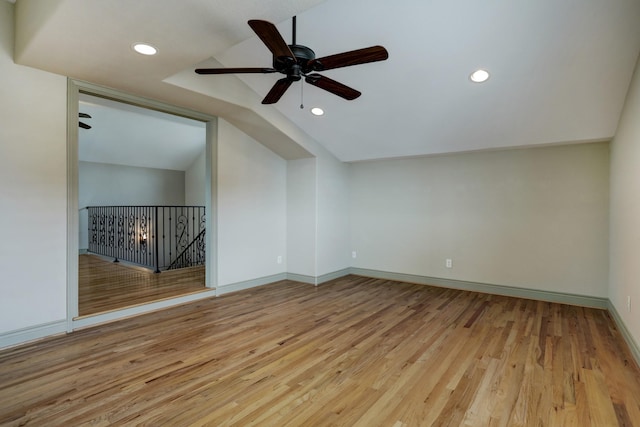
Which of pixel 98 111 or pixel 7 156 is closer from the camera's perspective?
pixel 7 156

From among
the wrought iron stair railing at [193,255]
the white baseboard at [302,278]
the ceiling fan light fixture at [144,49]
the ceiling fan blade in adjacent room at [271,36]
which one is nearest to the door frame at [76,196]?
the ceiling fan light fixture at [144,49]

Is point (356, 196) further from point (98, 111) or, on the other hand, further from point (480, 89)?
point (98, 111)

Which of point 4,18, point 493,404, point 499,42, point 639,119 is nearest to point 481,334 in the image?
point 493,404

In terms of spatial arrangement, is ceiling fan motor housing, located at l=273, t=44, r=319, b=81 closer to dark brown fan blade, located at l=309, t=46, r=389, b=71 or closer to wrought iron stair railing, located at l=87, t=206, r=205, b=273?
dark brown fan blade, located at l=309, t=46, r=389, b=71

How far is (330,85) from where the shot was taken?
2.80 m

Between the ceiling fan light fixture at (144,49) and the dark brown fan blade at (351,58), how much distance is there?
1300 mm

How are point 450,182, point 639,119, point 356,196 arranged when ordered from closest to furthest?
point 639,119 → point 450,182 → point 356,196

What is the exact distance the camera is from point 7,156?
2838 millimetres

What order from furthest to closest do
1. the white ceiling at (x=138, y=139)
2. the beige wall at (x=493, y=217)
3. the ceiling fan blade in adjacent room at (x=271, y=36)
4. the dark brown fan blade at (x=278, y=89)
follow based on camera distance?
the white ceiling at (x=138, y=139), the beige wall at (x=493, y=217), the dark brown fan blade at (x=278, y=89), the ceiling fan blade in adjacent room at (x=271, y=36)

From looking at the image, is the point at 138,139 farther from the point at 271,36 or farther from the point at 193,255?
the point at 271,36

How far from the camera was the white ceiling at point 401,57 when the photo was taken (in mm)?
2246

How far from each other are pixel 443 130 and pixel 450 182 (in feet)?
3.82

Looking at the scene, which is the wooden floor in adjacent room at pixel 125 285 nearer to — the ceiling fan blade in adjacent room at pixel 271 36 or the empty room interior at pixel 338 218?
the empty room interior at pixel 338 218

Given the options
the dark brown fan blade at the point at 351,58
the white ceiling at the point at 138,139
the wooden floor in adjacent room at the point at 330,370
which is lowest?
the wooden floor in adjacent room at the point at 330,370
